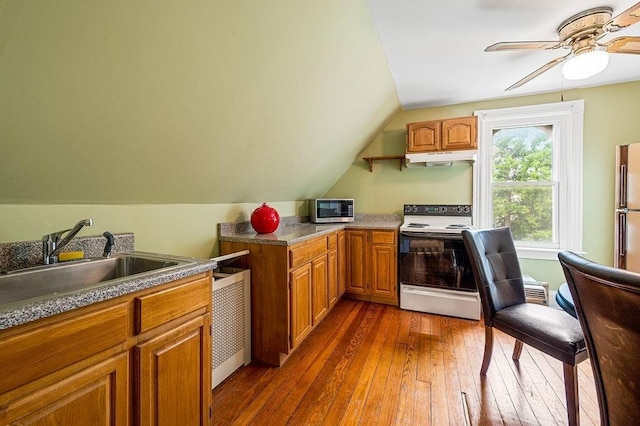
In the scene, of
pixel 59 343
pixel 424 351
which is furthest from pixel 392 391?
pixel 59 343

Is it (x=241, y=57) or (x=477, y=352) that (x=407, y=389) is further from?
(x=241, y=57)

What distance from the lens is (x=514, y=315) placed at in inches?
65.1

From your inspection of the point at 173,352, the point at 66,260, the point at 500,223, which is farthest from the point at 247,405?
the point at 500,223

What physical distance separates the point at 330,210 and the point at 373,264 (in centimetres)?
A: 81

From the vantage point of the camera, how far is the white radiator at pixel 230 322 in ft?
5.58

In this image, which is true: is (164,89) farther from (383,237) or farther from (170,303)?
(383,237)

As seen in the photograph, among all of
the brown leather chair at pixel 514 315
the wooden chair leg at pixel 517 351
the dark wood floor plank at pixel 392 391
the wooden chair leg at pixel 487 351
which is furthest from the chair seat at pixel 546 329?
the dark wood floor plank at pixel 392 391

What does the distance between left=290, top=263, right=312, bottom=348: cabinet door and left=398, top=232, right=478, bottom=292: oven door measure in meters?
1.22

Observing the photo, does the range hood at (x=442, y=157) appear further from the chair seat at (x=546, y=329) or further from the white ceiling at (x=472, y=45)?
the chair seat at (x=546, y=329)

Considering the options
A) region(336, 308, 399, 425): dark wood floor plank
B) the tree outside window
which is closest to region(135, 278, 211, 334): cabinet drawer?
region(336, 308, 399, 425): dark wood floor plank

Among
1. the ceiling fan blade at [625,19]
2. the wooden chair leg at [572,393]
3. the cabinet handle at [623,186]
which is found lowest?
the wooden chair leg at [572,393]

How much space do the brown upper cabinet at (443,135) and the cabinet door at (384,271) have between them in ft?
3.89

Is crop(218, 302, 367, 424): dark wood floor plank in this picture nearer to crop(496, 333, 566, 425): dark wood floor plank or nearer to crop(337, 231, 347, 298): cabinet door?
crop(337, 231, 347, 298): cabinet door

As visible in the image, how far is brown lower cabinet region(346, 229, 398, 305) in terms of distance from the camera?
2955mm
